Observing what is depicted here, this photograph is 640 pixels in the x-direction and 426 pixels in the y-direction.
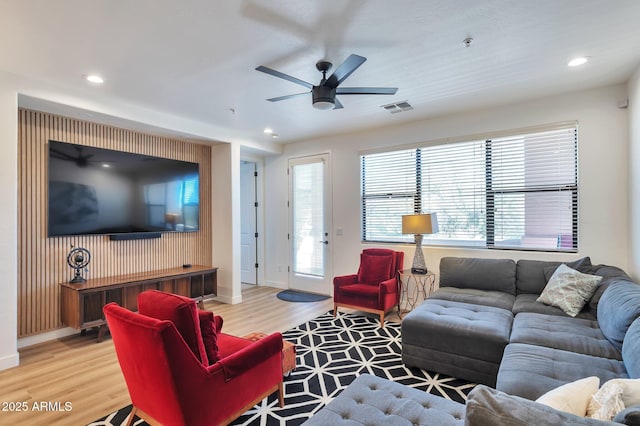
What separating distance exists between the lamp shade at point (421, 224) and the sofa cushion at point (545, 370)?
2008 mm

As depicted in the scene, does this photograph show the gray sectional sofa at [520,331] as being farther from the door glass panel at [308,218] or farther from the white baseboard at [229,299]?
the white baseboard at [229,299]

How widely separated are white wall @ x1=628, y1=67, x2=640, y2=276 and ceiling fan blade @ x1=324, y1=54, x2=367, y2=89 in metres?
2.76

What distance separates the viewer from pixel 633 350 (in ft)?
5.72

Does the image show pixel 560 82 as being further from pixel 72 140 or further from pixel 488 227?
pixel 72 140

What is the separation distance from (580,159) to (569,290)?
1581 mm

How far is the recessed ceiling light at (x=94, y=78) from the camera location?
10.0ft

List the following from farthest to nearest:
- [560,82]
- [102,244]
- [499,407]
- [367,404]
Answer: [102,244] → [560,82] → [367,404] → [499,407]

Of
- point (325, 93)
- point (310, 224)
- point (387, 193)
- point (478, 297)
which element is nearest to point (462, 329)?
point (478, 297)

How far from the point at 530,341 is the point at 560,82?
2.69 metres

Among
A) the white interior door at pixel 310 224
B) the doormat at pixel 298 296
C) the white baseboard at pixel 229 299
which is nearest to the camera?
the white baseboard at pixel 229 299

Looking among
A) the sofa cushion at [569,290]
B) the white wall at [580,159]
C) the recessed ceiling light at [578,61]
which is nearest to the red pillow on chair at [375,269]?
the white wall at [580,159]

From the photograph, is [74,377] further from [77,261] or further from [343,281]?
[343,281]

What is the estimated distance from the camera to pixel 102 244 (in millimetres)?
4113

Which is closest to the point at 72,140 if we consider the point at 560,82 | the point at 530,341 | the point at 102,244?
the point at 102,244
